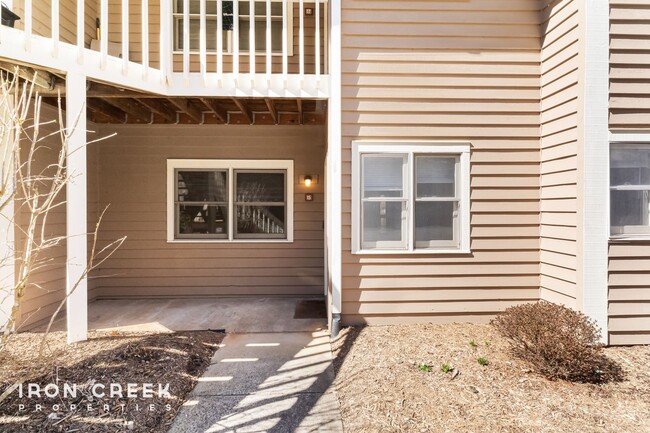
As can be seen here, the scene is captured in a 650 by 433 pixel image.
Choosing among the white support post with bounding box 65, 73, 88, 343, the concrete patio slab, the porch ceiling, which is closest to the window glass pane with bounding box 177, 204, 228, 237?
the concrete patio slab

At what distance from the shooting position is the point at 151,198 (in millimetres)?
6148

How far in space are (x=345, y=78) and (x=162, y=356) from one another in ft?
11.2

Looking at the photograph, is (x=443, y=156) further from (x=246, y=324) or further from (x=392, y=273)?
(x=246, y=324)

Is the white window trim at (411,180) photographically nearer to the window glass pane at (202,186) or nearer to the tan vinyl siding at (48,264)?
the window glass pane at (202,186)

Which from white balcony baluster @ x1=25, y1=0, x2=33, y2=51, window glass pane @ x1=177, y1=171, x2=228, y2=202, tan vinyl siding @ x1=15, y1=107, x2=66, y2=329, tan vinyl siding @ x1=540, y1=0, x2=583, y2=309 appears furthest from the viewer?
window glass pane @ x1=177, y1=171, x2=228, y2=202

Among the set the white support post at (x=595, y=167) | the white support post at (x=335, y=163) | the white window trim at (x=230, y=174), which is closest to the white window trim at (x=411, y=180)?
the white support post at (x=335, y=163)

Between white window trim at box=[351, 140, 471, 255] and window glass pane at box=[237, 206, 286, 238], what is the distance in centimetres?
233

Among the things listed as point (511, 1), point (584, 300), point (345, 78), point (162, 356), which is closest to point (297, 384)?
point (162, 356)

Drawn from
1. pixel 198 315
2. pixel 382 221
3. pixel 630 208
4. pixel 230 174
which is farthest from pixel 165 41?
pixel 630 208

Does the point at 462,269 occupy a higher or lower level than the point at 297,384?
higher

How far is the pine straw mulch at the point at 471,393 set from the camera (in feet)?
8.43

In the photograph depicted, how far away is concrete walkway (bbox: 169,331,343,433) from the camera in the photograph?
8.70ft

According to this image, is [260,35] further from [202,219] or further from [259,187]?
[202,219]

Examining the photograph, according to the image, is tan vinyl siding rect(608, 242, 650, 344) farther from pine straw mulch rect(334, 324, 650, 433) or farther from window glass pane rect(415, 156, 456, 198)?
window glass pane rect(415, 156, 456, 198)
